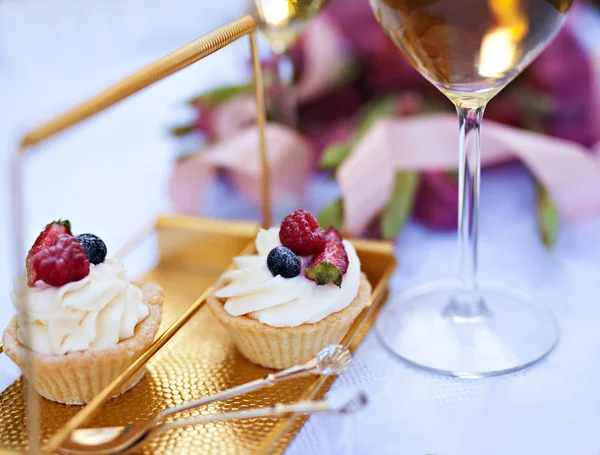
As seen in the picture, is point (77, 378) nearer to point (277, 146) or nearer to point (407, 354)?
point (407, 354)

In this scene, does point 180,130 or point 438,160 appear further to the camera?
point 180,130

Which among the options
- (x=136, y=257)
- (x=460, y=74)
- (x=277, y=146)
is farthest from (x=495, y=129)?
(x=136, y=257)

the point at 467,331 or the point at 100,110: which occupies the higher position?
the point at 100,110

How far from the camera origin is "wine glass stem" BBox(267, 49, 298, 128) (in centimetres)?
145

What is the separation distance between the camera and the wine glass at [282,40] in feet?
4.19

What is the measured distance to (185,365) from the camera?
→ 959 mm

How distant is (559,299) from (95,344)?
674mm

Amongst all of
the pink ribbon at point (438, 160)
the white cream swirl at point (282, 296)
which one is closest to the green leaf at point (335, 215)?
the pink ribbon at point (438, 160)

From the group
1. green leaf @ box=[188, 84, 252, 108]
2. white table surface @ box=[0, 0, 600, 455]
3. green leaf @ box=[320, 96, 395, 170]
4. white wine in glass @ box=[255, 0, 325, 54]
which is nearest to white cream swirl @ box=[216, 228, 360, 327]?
white table surface @ box=[0, 0, 600, 455]

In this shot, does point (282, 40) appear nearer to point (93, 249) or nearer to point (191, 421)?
point (93, 249)

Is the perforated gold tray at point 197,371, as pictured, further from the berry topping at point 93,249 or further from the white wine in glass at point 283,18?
the white wine in glass at point 283,18

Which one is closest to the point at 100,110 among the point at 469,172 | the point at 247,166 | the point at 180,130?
the point at 469,172

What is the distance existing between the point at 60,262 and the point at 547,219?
2.66 feet

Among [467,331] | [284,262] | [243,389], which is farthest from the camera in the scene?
[467,331]
